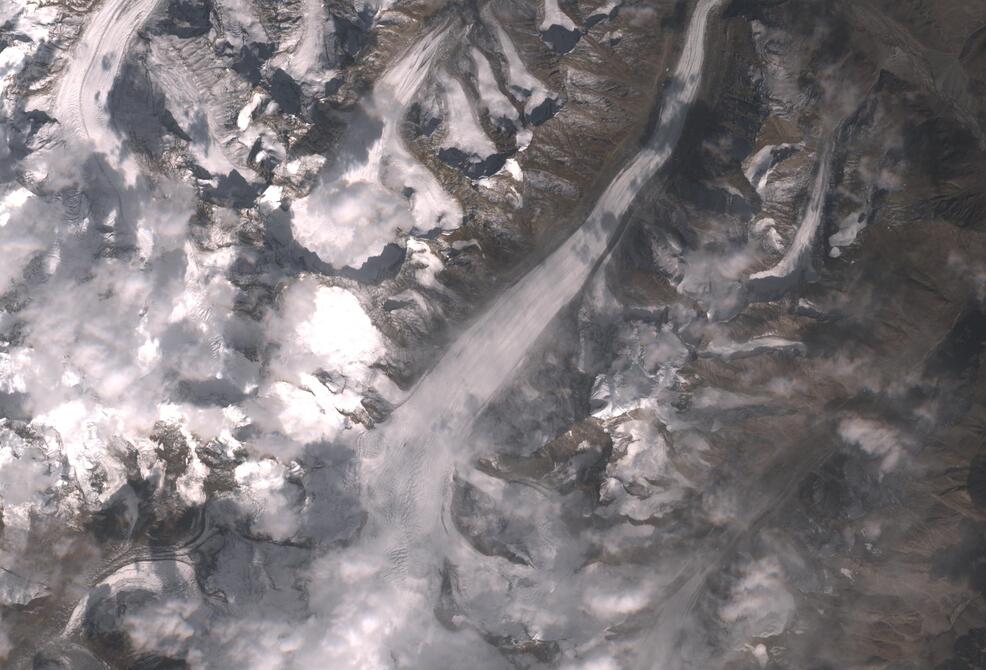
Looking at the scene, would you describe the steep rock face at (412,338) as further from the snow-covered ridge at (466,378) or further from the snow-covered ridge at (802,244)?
the snow-covered ridge at (466,378)

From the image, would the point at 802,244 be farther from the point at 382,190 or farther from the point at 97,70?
the point at 97,70

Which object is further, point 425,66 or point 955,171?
point 425,66

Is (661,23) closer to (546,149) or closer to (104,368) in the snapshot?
(546,149)

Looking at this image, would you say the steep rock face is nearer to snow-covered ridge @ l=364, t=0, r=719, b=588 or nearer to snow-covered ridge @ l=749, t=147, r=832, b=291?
snow-covered ridge @ l=749, t=147, r=832, b=291

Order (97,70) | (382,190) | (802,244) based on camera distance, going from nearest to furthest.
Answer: (802,244) → (382,190) → (97,70)

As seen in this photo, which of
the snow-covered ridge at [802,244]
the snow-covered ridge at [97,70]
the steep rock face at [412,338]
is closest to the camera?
the snow-covered ridge at [802,244]

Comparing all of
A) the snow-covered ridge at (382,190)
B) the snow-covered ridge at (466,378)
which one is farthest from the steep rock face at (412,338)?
the snow-covered ridge at (466,378)

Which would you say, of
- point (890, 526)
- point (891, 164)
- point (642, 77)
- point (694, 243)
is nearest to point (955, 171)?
point (891, 164)

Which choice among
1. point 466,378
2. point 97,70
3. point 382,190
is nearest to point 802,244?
point 466,378
